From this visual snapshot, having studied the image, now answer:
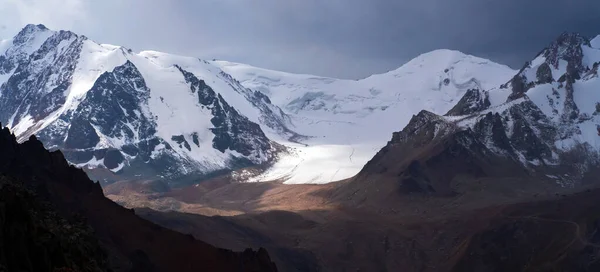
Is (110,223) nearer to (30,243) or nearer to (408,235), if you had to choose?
(30,243)

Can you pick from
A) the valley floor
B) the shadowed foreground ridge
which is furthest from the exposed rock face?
the valley floor

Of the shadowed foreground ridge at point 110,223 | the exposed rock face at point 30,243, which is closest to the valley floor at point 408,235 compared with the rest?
the shadowed foreground ridge at point 110,223

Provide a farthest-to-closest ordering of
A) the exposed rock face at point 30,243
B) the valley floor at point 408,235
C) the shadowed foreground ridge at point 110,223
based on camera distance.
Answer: the valley floor at point 408,235, the shadowed foreground ridge at point 110,223, the exposed rock face at point 30,243

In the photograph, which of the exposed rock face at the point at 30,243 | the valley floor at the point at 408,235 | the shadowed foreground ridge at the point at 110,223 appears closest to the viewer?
the exposed rock face at the point at 30,243

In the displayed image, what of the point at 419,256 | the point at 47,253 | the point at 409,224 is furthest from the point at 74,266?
the point at 409,224

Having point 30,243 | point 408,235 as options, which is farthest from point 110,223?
point 408,235

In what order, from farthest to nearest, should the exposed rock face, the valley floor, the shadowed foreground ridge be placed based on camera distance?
the valley floor
the shadowed foreground ridge
the exposed rock face

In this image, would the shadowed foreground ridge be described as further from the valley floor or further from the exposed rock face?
the valley floor

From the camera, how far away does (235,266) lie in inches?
3093

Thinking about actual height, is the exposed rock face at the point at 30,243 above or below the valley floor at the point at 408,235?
above

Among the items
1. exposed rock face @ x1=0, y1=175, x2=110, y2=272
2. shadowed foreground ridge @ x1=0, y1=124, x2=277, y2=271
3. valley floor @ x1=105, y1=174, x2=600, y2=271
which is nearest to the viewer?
exposed rock face @ x1=0, y1=175, x2=110, y2=272

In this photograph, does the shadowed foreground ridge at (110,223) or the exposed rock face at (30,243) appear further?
the shadowed foreground ridge at (110,223)

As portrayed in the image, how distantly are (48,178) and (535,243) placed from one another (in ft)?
305

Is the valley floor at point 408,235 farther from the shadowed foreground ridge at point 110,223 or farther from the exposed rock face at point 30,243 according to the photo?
the exposed rock face at point 30,243
